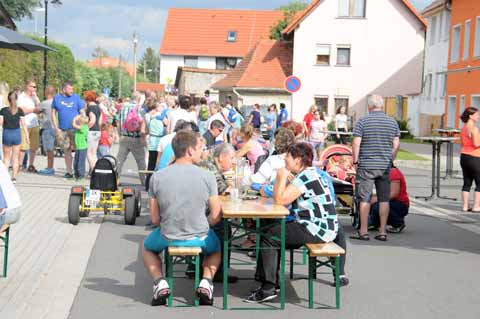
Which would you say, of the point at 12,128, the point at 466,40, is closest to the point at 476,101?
the point at 466,40

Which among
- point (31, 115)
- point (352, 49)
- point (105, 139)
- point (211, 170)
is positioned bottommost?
point (105, 139)

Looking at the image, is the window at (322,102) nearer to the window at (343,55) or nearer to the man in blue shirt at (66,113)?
the window at (343,55)

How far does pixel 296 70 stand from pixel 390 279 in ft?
143

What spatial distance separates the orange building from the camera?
38.8 m

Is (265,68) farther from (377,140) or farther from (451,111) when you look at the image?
(377,140)

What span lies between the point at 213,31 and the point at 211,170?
80.9m

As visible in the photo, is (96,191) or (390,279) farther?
(96,191)

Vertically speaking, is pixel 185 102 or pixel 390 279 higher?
pixel 185 102

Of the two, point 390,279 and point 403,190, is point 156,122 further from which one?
point 390,279

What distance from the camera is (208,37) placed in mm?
88812

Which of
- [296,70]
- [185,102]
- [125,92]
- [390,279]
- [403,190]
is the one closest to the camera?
[390,279]

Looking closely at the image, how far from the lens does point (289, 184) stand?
25.3 feet

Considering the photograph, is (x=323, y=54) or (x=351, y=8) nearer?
(x=351, y=8)

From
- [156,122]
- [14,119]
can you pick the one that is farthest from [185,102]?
[14,119]
